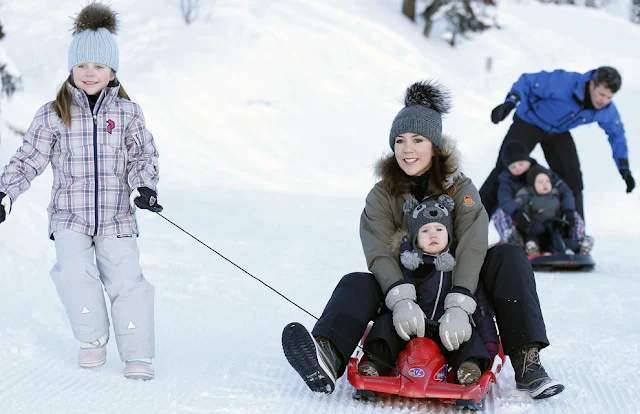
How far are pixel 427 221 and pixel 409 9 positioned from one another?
22.4m

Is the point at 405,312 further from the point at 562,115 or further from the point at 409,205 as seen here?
the point at 562,115

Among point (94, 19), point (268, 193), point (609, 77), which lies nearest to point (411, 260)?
point (94, 19)

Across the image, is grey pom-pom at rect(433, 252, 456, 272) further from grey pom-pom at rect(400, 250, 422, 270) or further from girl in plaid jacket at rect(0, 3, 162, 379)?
girl in plaid jacket at rect(0, 3, 162, 379)

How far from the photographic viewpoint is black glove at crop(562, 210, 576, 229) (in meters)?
6.35

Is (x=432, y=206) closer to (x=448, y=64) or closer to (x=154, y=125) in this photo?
(x=154, y=125)

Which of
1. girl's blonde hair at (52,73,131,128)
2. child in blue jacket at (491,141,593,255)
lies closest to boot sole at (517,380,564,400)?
girl's blonde hair at (52,73,131,128)

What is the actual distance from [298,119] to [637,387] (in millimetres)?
13388

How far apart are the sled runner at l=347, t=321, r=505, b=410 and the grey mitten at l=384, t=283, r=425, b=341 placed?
5 cm

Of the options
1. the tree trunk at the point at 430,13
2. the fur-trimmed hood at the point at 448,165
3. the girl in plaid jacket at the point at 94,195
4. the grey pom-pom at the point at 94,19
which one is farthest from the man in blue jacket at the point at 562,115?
the tree trunk at the point at 430,13

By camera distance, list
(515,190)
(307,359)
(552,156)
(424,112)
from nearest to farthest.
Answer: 1. (307,359)
2. (424,112)
3. (515,190)
4. (552,156)

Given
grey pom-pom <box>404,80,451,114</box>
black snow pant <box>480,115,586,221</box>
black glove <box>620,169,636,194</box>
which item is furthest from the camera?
black snow pant <box>480,115,586,221</box>

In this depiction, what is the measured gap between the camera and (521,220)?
642 centimetres

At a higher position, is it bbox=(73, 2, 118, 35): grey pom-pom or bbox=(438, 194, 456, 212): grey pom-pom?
bbox=(73, 2, 118, 35): grey pom-pom

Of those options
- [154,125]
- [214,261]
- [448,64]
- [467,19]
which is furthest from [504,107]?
[467,19]
